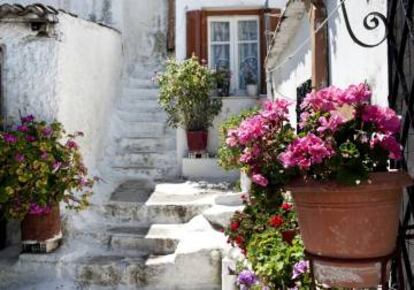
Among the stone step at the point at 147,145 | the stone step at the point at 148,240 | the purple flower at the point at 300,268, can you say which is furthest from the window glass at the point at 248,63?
the purple flower at the point at 300,268

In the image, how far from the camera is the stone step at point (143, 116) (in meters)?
11.1

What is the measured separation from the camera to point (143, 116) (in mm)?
11219

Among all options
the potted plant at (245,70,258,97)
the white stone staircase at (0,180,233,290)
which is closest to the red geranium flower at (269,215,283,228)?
the white stone staircase at (0,180,233,290)

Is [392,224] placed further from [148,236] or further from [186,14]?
[186,14]

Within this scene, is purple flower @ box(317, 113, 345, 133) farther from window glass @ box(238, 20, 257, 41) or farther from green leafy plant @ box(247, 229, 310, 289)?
window glass @ box(238, 20, 257, 41)

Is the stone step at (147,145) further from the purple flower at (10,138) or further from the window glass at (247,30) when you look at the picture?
the purple flower at (10,138)

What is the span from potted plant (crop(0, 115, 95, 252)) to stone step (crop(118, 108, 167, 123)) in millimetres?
4205

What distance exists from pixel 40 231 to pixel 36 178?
81 centimetres

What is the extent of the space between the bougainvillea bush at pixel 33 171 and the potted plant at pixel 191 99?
12.1ft

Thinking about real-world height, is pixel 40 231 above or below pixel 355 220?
below

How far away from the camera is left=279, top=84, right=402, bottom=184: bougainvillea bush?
2279 mm

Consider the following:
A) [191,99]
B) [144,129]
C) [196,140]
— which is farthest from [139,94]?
[196,140]

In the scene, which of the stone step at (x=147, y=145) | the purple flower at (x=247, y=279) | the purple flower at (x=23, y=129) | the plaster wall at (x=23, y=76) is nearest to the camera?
the purple flower at (x=247, y=279)

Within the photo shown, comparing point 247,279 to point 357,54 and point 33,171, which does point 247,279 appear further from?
point 33,171
